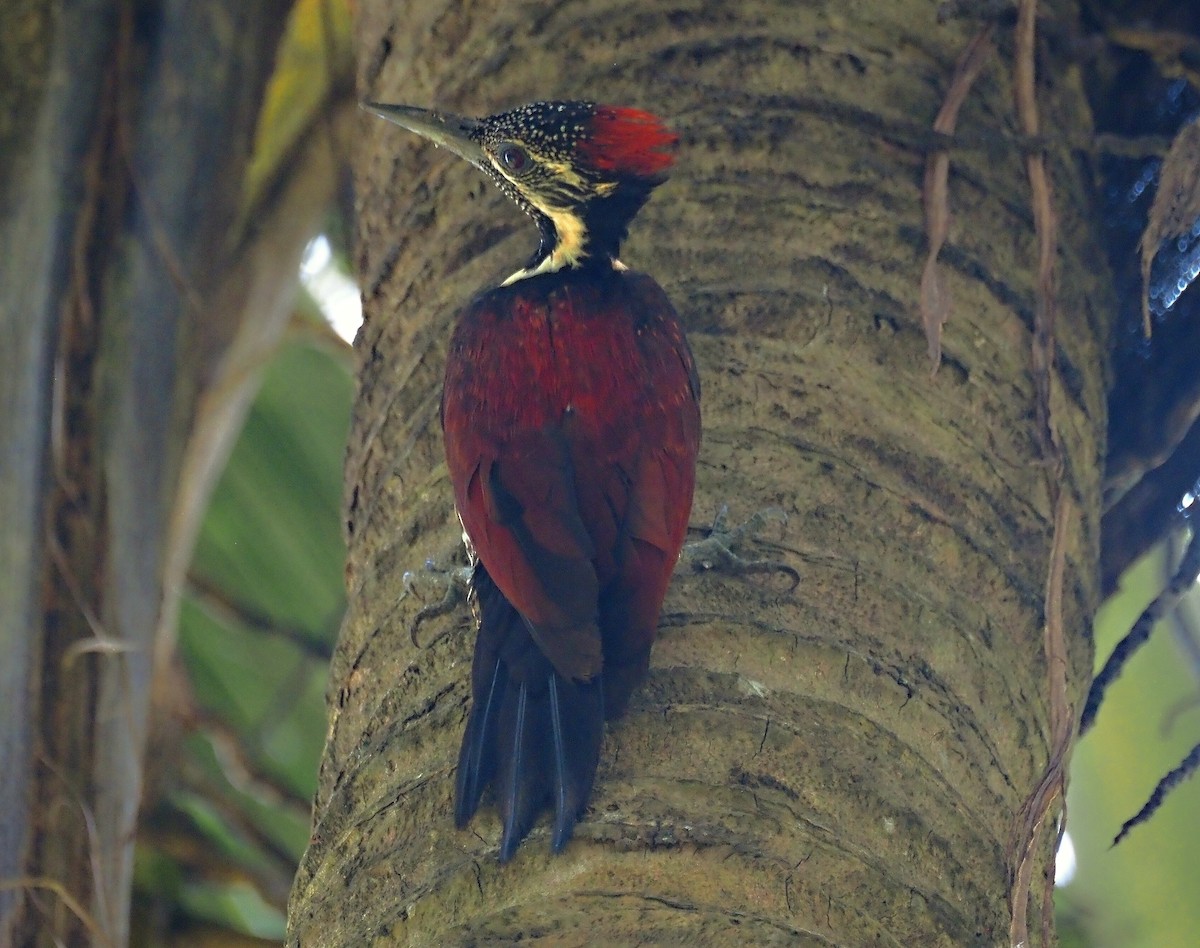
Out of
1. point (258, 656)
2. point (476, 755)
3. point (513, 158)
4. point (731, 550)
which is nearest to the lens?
Result: point (476, 755)

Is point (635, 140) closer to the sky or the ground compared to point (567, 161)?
closer to the ground

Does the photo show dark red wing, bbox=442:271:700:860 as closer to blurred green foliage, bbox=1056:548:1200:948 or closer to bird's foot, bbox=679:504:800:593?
bird's foot, bbox=679:504:800:593

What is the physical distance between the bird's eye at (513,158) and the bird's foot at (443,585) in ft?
2.65

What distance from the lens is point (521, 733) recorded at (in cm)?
210

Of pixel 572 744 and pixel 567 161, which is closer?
pixel 572 744

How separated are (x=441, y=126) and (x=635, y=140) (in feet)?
1.13

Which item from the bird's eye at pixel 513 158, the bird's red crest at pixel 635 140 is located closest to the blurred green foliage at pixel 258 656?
the bird's eye at pixel 513 158

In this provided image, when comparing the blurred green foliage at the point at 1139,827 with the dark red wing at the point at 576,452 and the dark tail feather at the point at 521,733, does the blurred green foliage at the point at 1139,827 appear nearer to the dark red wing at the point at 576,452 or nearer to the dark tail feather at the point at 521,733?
the dark red wing at the point at 576,452

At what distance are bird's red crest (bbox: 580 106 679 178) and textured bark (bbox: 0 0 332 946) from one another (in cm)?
97

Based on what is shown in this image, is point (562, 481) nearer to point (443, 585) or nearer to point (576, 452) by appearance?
point (576, 452)

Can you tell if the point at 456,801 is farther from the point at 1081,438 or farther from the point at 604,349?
the point at 1081,438

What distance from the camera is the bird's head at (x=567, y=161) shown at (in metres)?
2.67

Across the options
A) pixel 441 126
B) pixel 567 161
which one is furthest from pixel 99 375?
pixel 567 161

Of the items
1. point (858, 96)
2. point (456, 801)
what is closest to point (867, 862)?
point (456, 801)
